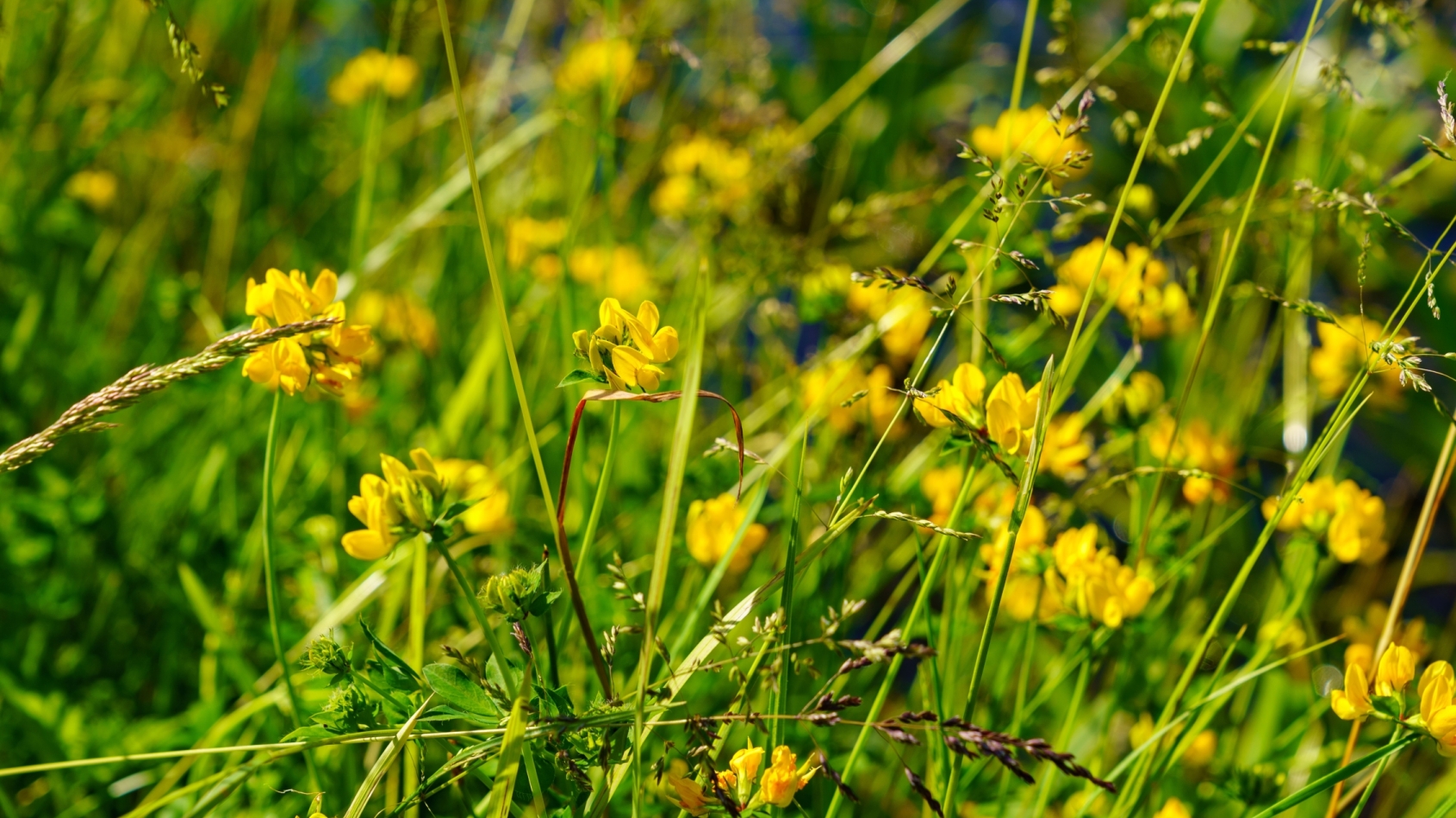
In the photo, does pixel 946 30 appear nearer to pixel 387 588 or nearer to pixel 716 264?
pixel 716 264

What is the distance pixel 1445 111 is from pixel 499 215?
1.46 m

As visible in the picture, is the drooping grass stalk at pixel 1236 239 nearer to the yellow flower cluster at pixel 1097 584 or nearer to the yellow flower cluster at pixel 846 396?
the yellow flower cluster at pixel 1097 584

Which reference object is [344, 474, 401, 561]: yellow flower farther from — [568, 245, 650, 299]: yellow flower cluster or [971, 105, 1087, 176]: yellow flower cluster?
[568, 245, 650, 299]: yellow flower cluster

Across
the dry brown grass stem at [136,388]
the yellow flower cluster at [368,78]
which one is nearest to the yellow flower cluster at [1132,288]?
the dry brown grass stem at [136,388]

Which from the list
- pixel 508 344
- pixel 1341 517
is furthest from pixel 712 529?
pixel 1341 517

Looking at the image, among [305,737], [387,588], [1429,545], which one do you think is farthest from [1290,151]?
[305,737]

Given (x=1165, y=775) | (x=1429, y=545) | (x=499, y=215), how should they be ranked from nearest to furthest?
1. (x=1165, y=775)
2. (x=499, y=215)
3. (x=1429, y=545)

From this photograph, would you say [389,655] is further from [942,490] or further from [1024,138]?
[1024,138]

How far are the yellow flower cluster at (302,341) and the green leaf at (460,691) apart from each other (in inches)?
8.2

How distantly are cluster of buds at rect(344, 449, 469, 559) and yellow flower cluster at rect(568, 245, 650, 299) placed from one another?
843 millimetres

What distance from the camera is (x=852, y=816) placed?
1.01 metres

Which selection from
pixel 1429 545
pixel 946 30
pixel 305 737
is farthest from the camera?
pixel 946 30

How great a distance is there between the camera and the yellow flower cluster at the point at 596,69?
4.13 feet

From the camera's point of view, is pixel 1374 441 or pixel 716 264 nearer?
pixel 716 264
